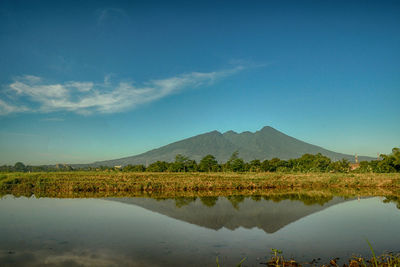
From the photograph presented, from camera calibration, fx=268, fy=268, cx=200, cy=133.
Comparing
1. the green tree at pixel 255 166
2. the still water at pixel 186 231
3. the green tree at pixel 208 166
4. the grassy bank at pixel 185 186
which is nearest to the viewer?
the still water at pixel 186 231

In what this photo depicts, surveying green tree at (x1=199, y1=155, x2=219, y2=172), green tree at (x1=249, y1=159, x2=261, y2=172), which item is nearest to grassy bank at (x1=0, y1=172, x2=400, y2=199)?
green tree at (x1=249, y1=159, x2=261, y2=172)

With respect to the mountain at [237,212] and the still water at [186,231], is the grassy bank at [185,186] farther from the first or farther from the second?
the still water at [186,231]

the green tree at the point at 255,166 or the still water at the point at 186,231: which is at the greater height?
the green tree at the point at 255,166

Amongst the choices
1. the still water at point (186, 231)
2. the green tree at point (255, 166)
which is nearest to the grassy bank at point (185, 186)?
the still water at point (186, 231)

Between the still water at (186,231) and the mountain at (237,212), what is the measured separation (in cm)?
4

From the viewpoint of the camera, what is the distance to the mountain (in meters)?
9.02

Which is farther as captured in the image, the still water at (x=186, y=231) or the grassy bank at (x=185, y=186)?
the grassy bank at (x=185, y=186)

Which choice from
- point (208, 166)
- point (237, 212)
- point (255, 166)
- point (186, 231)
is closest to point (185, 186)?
point (237, 212)

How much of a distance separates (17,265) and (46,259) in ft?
1.65

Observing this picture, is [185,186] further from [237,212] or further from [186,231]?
[186,231]

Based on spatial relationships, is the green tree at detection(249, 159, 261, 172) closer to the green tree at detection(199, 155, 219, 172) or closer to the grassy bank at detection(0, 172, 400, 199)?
the green tree at detection(199, 155, 219, 172)

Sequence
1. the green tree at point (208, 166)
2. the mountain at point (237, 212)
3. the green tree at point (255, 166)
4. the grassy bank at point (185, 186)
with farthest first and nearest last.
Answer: the green tree at point (208, 166)
the green tree at point (255, 166)
the grassy bank at point (185, 186)
the mountain at point (237, 212)

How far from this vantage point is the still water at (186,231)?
5751mm

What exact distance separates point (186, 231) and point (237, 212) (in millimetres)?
3347
